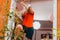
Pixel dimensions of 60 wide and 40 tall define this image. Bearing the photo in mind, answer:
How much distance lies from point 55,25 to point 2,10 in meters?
0.68

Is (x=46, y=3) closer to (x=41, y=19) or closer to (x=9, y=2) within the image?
(x=41, y=19)

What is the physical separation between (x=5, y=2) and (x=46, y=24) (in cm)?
59

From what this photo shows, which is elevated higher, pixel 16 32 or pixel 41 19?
pixel 41 19

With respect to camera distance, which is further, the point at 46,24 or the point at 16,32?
the point at 46,24

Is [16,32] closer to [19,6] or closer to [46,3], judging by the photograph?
[19,6]

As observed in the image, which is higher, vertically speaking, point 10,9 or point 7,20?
point 10,9

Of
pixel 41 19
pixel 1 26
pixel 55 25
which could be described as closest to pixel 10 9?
pixel 1 26

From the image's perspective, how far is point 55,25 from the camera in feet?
6.95

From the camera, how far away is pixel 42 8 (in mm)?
2168

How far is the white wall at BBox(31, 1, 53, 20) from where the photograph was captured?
7.06ft

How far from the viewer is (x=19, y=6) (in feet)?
7.21

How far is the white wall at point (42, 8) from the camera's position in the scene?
7.06ft

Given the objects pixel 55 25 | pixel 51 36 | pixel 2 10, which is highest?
pixel 2 10

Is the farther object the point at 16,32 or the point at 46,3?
the point at 46,3
